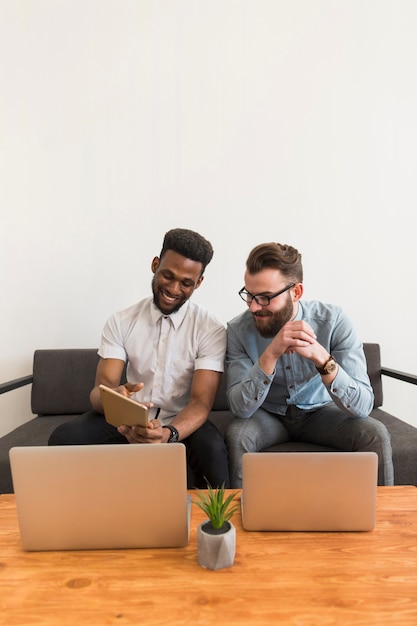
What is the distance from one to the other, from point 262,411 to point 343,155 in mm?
1618

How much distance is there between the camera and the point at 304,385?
2.00 meters

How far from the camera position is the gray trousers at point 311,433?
1766 mm

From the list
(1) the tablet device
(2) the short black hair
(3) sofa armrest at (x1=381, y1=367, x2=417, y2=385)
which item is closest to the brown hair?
(2) the short black hair

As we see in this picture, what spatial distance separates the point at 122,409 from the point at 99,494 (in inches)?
17.9

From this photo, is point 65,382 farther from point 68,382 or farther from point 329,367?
point 329,367

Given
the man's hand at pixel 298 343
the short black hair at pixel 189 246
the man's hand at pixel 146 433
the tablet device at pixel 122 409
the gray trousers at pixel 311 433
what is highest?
the short black hair at pixel 189 246

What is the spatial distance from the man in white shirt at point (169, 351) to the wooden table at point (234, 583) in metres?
0.82

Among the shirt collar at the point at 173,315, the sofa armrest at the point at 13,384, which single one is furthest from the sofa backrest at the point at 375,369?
the sofa armrest at the point at 13,384

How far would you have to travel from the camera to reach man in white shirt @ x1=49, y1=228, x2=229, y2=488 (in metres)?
1.92

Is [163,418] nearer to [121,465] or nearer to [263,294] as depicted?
[263,294]

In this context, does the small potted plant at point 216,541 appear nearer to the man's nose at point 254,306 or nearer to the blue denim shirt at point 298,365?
the blue denim shirt at point 298,365

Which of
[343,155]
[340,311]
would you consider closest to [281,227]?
[343,155]

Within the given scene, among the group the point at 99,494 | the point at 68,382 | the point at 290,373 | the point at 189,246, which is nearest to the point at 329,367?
the point at 290,373

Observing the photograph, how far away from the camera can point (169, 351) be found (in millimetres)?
2039
